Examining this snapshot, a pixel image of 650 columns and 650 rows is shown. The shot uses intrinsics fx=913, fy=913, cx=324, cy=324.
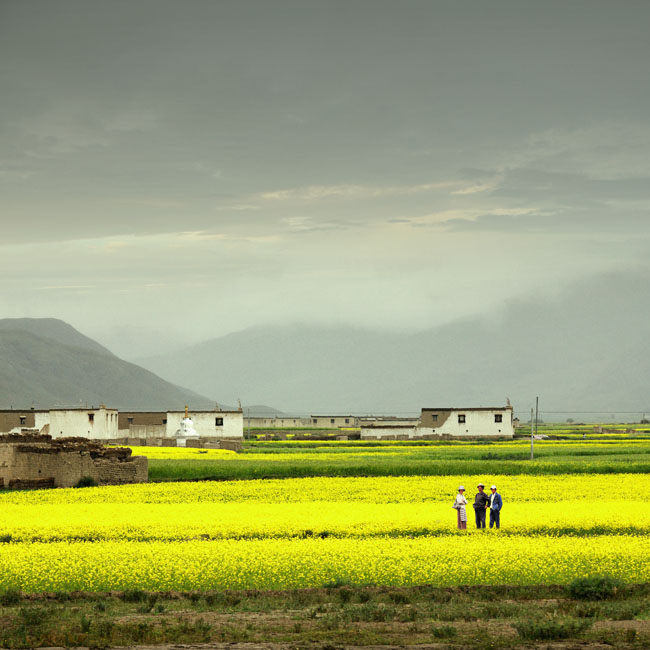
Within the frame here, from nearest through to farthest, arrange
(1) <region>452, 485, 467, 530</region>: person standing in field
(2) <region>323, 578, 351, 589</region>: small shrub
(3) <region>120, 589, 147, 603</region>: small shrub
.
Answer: (3) <region>120, 589, 147, 603</region>: small shrub
(2) <region>323, 578, 351, 589</region>: small shrub
(1) <region>452, 485, 467, 530</region>: person standing in field

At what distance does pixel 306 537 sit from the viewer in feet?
94.3

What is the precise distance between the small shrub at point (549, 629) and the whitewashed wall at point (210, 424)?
78724 millimetres

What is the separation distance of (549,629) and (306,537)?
13.5m

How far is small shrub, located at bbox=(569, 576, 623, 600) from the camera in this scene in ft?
64.7

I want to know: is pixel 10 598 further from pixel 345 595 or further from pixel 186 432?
pixel 186 432

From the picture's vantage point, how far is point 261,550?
2470 cm

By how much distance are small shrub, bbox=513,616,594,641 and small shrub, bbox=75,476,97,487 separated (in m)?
34.5

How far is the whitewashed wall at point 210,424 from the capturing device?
94.4 m

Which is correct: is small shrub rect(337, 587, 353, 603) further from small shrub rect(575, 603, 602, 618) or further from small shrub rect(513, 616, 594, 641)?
small shrub rect(575, 603, 602, 618)

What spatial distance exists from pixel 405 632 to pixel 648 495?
28233 mm

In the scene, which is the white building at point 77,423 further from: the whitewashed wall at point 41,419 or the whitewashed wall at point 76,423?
the whitewashed wall at point 41,419

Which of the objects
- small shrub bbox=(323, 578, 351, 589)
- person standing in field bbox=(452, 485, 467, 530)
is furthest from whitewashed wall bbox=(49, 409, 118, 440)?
small shrub bbox=(323, 578, 351, 589)

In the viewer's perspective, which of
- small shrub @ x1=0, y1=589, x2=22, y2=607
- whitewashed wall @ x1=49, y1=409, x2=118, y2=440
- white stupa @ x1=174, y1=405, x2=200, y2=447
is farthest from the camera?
whitewashed wall @ x1=49, y1=409, x2=118, y2=440

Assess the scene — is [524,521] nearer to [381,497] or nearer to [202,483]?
[381,497]
